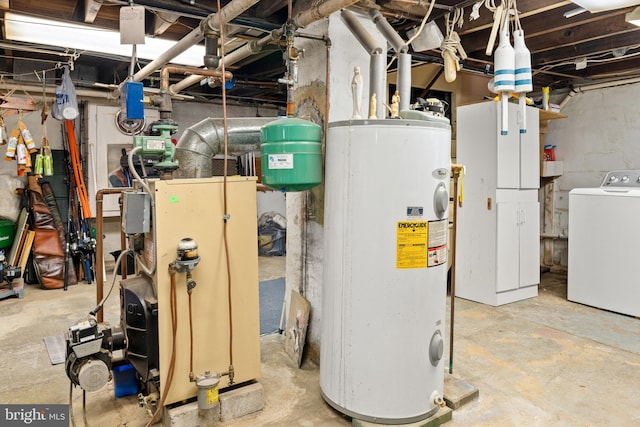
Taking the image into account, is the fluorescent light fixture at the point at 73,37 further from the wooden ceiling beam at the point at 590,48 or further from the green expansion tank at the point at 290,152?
the wooden ceiling beam at the point at 590,48

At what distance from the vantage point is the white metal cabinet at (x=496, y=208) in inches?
154

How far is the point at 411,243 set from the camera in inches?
76.4

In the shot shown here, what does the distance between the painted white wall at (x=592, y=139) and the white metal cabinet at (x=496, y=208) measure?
2.79 ft

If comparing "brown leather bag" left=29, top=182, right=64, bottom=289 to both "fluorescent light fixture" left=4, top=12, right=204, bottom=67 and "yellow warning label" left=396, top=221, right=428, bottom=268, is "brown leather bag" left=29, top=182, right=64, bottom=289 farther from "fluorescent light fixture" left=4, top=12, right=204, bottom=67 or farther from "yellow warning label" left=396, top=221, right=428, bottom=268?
"yellow warning label" left=396, top=221, right=428, bottom=268

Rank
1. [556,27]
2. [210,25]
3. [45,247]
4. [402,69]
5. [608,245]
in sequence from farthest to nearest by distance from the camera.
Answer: [45,247] < [608,245] < [556,27] < [210,25] < [402,69]

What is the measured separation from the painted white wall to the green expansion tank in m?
3.65

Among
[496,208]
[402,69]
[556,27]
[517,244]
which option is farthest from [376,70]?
[517,244]

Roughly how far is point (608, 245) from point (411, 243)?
9.24 ft

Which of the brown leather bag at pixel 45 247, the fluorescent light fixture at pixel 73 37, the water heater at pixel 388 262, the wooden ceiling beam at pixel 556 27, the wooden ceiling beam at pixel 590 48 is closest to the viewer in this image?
the water heater at pixel 388 262

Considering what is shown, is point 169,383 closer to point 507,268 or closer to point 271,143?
point 271,143

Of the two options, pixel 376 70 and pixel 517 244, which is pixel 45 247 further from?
pixel 517 244

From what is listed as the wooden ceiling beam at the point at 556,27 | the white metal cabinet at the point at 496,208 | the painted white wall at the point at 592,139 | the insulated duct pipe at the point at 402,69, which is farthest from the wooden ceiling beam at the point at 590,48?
the insulated duct pipe at the point at 402,69

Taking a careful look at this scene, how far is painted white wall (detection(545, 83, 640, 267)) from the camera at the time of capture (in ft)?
15.3

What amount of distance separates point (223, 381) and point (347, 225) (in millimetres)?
998
